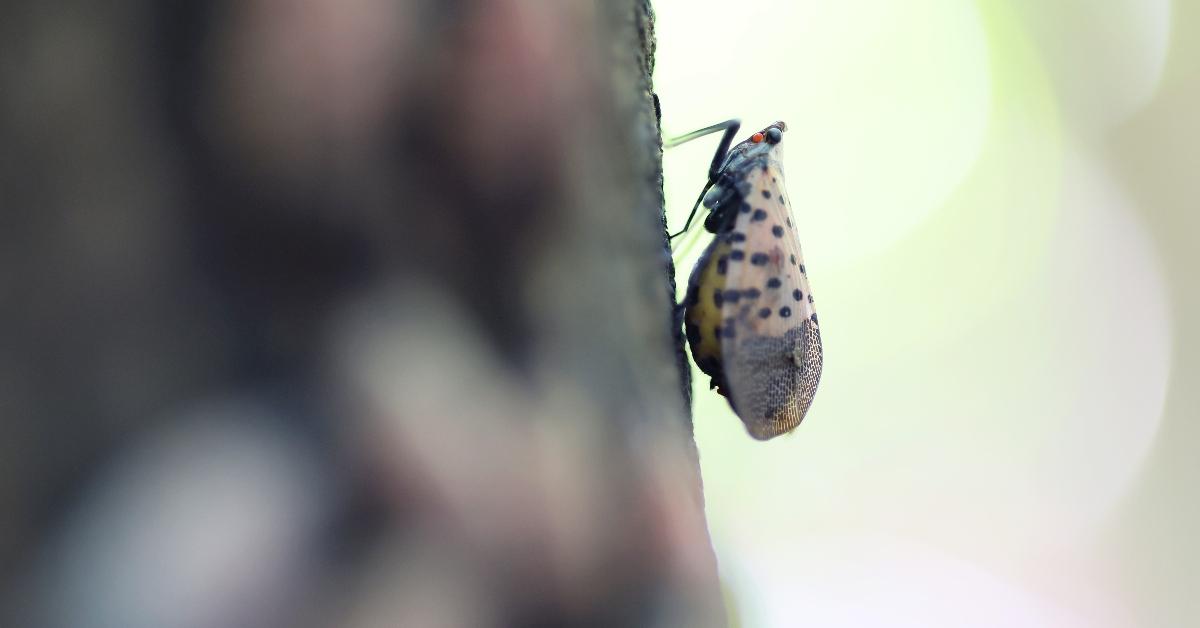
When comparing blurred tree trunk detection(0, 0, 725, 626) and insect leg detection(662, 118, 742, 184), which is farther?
insect leg detection(662, 118, 742, 184)

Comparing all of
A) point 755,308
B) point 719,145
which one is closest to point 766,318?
point 755,308

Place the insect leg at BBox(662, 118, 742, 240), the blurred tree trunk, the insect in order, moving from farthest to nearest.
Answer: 1. the insect leg at BBox(662, 118, 742, 240)
2. the insect
3. the blurred tree trunk

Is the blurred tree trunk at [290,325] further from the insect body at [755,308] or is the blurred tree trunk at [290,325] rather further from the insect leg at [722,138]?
the insect leg at [722,138]

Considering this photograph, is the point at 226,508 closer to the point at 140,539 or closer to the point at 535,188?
the point at 140,539

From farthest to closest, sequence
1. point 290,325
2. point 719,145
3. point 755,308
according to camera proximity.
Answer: point 719,145 → point 755,308 → point 290,325

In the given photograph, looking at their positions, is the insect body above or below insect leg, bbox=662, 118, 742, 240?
below

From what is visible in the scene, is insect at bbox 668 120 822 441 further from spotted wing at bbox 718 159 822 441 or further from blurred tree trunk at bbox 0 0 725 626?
blurred tree trunk at bbox 0 0 725 626

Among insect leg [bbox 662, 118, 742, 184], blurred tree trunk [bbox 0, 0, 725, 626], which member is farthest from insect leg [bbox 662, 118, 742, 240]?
blurred tree trunk [bbox 0, 0, 725, 626]

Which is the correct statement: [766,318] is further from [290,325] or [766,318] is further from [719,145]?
[290,325]

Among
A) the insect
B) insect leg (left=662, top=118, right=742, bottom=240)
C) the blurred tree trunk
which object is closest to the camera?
the blurred tree trunk
